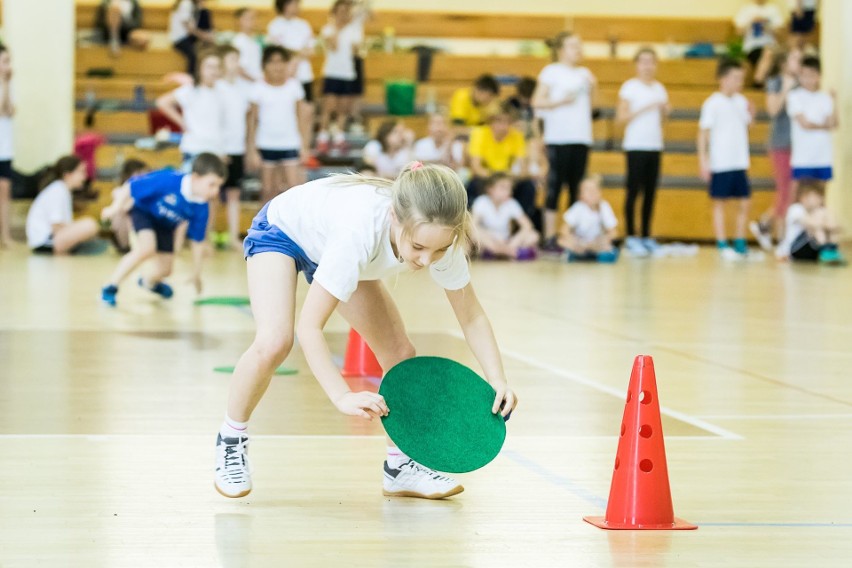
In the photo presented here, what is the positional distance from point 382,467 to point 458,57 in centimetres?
1399

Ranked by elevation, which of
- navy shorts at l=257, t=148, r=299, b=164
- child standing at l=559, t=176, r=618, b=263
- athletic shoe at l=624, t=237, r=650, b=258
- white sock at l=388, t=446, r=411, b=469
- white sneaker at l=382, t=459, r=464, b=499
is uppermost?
navy shorts at l=257, t=148, r=299, b=164

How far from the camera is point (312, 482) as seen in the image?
431 cm

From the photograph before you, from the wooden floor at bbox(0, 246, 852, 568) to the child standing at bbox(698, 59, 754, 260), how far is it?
5.01 meters

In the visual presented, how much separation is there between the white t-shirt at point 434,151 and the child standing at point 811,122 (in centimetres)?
351

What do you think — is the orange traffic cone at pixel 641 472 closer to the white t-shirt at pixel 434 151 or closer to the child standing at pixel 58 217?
the child standing at pixel 58 217

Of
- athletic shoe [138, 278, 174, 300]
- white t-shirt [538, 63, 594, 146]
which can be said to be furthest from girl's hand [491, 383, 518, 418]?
white t-shirt [538, 63, 594, 146]

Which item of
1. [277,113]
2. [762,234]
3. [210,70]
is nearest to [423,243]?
[210,70]

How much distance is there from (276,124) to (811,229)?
5479 mm

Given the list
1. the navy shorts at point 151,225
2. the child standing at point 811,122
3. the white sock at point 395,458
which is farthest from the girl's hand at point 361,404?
the child standing at point 811,122

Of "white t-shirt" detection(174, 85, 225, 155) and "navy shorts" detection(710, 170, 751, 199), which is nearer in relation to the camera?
"white t-shirt" detection(174, 85, 225, 155)

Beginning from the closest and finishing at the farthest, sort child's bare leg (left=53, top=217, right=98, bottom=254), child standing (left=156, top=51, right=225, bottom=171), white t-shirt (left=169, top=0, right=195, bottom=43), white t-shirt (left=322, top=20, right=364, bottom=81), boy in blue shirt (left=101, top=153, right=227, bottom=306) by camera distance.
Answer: boy in blue shirt (left=101, top=153, right=227, bottom=306)
child standing (left=156, top=51, right=225, bottom=171)
child's bare leg (left=53, top=217, right=98, bottom=254)
white t-shirt (left=322, top=20, right=364, bottom=81)
white t-shirt (left=169, top=0, right=195, bottom=43)

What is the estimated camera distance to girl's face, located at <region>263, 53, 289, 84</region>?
1401 cm

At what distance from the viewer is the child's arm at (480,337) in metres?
3.93

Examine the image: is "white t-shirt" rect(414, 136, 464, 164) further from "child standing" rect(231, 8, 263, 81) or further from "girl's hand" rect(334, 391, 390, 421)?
"girl's hand" rect(334, 391, 390, 421)
